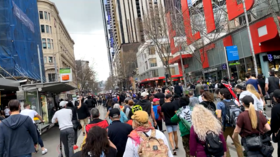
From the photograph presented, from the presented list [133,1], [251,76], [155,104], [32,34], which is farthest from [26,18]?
[133,1]

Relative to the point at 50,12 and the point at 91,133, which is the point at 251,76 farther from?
the point at 50,12

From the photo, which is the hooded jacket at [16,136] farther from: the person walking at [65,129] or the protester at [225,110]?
the protester at [225,110]

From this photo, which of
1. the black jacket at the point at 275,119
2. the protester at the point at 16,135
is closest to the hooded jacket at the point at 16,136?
the protester at the point at 16,135

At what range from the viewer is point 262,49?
1892 centimetres

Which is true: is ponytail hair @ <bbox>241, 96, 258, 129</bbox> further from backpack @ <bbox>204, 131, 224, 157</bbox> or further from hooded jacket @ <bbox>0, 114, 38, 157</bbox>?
hooded jacket @ <bbox>0, 114, 38, 157</bbox>

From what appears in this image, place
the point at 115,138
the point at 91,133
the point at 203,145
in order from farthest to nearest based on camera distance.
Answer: the point at 115,138 → the point at 203,145 → the point at 91,133

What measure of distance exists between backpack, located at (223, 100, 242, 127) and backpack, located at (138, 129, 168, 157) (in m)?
2.28

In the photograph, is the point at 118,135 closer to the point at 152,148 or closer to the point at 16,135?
the point at 152,148

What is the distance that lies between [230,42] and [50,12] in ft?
140

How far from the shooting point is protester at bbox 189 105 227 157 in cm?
319

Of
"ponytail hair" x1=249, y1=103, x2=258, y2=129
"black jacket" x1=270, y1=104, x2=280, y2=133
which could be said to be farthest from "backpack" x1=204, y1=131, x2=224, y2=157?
"black jacket" x1=270, y1=104, x2=280, y2=133

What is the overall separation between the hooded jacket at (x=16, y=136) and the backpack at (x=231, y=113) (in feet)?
12.9

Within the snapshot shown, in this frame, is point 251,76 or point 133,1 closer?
point 251,76

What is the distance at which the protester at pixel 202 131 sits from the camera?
3186mm
